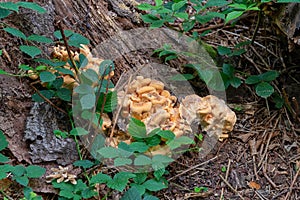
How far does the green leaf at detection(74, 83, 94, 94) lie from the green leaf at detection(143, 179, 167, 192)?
64cm

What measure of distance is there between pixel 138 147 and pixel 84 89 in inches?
19.1

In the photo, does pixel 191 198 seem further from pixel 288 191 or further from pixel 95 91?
pixel 95 91

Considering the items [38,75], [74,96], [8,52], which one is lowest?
[74,96]

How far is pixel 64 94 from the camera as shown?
2279 mm

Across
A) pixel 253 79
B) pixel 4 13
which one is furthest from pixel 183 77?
pixel 4 13

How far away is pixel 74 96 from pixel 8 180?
0.63 meters

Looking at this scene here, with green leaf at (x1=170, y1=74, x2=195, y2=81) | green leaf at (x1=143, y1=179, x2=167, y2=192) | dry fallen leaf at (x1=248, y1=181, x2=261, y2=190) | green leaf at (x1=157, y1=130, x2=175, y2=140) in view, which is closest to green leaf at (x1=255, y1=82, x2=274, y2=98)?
green leaf at (x1=170, y1=74, x2=195, y2=81)

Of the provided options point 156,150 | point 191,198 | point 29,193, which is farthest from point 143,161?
point 29,193

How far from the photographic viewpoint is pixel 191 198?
2268 mm

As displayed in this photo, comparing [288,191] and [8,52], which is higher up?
[8,52]

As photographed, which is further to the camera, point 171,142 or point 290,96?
point 290,96

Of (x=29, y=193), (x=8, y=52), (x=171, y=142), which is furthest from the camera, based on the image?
(x=8, y=52)

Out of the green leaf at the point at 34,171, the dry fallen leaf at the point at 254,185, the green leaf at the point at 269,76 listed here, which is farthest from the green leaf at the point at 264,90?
the green leaf at the point at 34,171

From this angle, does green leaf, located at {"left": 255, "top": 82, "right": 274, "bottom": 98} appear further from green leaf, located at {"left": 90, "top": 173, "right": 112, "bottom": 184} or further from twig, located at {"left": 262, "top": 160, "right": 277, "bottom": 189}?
green leaf, located at {"left": 90, "top": 173, "right": 112, "bottom": 184}
